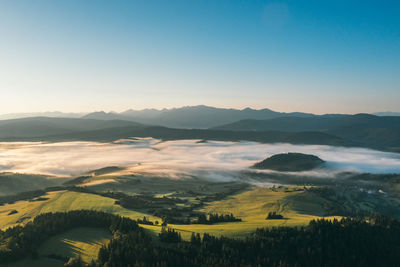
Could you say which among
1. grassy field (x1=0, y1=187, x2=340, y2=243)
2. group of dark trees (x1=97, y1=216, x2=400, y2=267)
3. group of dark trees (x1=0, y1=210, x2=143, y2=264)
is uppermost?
group of dark trees (x1=0, y1=210, x2=143, y2=264)

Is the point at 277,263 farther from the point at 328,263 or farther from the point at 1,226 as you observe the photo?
the point at 1,226

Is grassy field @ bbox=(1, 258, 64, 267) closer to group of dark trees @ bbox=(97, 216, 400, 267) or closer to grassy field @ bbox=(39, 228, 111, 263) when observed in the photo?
grassy field @ bbox=(39, 228, 111, 263)

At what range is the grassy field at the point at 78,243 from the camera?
66.2 m

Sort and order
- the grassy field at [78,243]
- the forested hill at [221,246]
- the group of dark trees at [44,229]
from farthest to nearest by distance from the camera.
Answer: the grassy field at [78,243], the forested hill at [221,246], the group of dark trees at [44,229]

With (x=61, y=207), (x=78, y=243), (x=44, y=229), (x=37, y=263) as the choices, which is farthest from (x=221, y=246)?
(x=61, y=207)

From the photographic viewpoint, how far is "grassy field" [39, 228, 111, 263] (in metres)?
66.2

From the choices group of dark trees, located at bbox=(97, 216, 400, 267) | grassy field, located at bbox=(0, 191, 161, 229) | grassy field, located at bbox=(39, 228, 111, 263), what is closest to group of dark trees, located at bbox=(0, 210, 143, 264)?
grassy field, located at bbox=(39, 228, 111, 263)

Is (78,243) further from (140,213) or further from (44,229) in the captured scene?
(140,213)

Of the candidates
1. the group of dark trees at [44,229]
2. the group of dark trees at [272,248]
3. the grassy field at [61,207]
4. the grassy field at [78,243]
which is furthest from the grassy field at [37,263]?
the grassy field at [61,207]

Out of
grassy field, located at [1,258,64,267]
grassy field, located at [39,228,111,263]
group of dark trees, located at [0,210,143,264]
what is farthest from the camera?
grassy field, located at [39,228,111,263]

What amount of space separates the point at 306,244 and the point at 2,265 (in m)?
73.5

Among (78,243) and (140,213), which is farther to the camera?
(140,213)

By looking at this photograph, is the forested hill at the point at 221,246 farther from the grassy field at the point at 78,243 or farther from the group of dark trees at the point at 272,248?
the grassy field at the point at 78,243

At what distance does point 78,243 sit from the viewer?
7225cm
